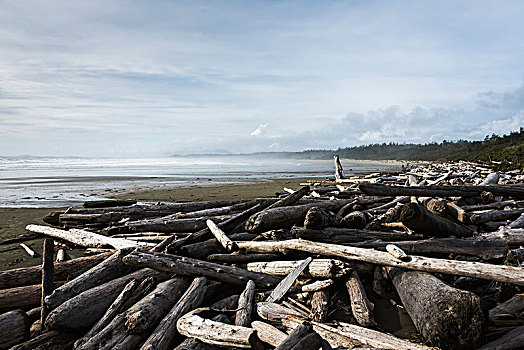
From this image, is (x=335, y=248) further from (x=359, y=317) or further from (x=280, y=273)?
(x=359, y=317)

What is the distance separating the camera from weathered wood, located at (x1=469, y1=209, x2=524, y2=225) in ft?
24.2

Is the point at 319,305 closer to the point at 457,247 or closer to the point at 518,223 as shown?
the point at 457,247

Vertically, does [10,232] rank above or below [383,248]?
below

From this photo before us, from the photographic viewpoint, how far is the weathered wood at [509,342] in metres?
3.45

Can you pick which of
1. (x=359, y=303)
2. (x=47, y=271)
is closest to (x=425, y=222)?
(x=359, y=303)

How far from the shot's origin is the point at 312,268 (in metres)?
5.05

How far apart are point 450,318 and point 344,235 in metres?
2.63

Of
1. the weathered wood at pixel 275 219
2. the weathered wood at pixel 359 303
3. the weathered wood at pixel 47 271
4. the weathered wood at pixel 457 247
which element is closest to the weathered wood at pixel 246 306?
the weathered wood at pixel 359 303

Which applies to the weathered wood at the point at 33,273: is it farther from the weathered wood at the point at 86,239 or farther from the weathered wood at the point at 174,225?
the weathered wood at the point at 174,225

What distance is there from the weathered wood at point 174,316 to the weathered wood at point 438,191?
153 inches

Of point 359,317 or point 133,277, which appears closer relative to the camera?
point 359,317

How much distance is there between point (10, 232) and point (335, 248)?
33.2ft

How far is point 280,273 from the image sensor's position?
17.3 feet

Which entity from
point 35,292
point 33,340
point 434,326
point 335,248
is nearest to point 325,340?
point 434,326
